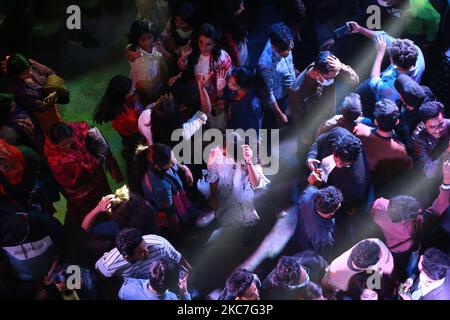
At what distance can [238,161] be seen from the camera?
456 cm

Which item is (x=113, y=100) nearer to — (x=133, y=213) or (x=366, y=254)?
(x=133, y=213)

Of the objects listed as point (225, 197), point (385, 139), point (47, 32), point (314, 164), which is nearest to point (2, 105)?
point (47, 32)

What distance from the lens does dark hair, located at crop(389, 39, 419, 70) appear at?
4445 millimetres

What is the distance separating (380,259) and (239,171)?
3.74 ft

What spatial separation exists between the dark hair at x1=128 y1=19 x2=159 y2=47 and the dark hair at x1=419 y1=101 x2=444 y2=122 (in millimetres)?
1900

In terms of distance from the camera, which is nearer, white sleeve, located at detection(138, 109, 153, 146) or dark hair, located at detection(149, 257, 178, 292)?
dark hair, located at detection(149, 257, 178, 292)

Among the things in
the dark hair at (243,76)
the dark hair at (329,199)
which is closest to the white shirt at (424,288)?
the dark hair at (329,199)

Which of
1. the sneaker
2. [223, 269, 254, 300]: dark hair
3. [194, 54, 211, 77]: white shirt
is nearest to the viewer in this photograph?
[223, 269, 254, 300]: dark hair

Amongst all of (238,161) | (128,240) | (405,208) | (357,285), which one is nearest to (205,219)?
(238,161)

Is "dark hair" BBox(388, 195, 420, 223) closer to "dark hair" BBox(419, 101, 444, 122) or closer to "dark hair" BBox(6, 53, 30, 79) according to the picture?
"dark hair" BBox(419, 101, 444, 122)

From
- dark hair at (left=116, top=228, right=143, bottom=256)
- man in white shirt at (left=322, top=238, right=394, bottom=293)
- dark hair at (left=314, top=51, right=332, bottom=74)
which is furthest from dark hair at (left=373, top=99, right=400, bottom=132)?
dark hair at (left=116, top=228, right=143, bottom=256)

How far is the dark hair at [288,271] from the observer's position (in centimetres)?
439

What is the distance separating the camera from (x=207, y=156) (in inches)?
180

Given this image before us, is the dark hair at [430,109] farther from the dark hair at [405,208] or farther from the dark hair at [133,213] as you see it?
the dark hair at [133,213]
